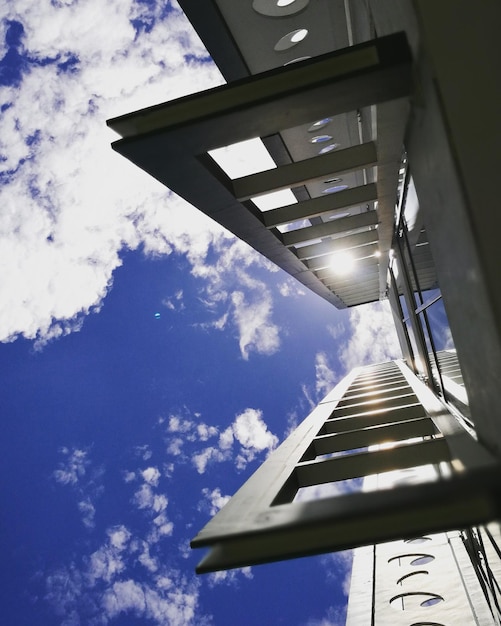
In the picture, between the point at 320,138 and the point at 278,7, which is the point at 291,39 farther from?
the point at 320,138

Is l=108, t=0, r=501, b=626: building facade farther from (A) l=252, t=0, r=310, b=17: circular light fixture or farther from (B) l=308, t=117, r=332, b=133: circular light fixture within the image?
(B) l=308, t=117, r=332, b=133: circular light fixture

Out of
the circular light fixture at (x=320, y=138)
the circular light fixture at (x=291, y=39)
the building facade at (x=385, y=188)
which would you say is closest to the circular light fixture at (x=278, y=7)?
the building facade at (x=385, y=188)

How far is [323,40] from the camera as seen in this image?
8086 mm

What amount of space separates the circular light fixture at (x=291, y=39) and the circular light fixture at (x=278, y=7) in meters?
0.56

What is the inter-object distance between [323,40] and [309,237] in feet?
10.5

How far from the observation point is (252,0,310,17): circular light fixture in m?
6.75

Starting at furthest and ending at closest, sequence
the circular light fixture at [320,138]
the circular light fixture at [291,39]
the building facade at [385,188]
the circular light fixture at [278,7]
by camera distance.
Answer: the circular light fixture at [320,138], the circular light fixture at [291,39], the circular light fixture at [278,7], the building facade at [385,188]

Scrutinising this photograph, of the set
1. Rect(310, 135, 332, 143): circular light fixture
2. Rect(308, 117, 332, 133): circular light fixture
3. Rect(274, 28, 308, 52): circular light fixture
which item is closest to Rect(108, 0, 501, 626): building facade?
Rect(274, 28, 308, 52): circular light fixture

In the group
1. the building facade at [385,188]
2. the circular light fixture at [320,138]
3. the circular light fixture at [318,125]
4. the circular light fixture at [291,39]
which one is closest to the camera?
the building facade at [385,188]

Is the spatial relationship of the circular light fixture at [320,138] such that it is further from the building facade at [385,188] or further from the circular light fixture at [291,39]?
the building facade at [385,188]

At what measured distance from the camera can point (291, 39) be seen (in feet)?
25.8

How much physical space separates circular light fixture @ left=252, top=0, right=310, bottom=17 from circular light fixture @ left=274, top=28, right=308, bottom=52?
0.56m

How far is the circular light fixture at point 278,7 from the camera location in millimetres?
6749

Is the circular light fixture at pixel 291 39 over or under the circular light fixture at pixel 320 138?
over
